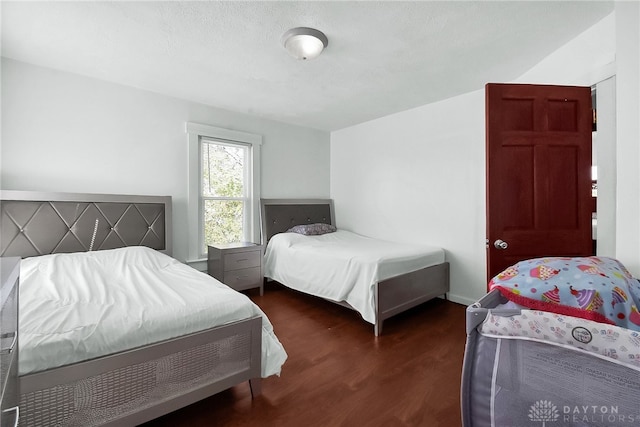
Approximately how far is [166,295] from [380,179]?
10.9ft

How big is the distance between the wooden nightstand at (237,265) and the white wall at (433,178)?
1810 mm

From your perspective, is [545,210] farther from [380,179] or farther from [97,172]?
[97,172]

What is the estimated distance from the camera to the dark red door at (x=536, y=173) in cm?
186

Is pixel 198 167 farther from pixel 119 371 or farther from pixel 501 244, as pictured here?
pixel 501 244

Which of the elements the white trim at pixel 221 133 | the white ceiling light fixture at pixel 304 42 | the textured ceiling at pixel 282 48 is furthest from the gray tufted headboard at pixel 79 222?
the white ceiling light fixture at pixel 304 42

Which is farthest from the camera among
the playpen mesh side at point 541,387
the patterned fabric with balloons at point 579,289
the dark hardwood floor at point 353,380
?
the dark hardwood floor at point 353,380

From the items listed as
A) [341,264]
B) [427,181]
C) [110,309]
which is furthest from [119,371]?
[427,181]

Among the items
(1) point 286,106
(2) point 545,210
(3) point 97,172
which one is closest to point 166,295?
(3) point 97,172

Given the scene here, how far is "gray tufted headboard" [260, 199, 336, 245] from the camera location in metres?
4.11

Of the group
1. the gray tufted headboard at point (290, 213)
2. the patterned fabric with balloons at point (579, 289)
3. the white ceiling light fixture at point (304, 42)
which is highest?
the white ceiling light fixture at point (304, 42)

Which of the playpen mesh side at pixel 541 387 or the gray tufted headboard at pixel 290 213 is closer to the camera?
the playpen mesh side at pixel 541 387

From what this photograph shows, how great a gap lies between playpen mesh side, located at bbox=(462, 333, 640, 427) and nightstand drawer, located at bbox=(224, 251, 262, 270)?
3.01 metres

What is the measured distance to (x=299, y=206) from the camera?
14.8ft

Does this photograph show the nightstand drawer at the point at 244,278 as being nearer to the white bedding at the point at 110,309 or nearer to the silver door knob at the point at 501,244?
the white bedding at the point at 110,309
